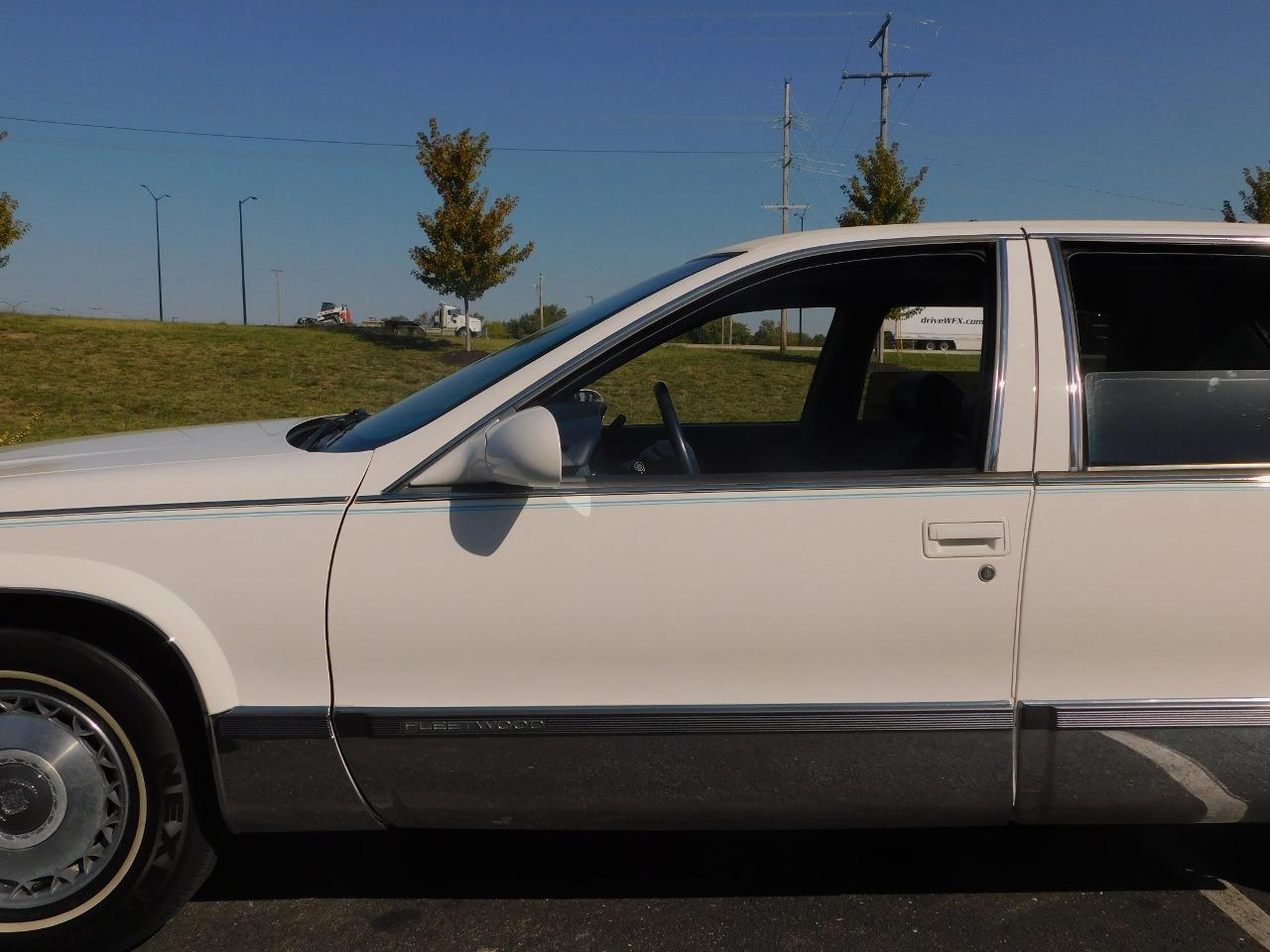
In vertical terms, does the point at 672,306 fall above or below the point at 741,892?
above

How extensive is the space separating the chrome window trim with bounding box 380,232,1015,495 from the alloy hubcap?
36.3 inches

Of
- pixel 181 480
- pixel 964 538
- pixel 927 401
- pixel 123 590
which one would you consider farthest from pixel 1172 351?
pixel 123 590

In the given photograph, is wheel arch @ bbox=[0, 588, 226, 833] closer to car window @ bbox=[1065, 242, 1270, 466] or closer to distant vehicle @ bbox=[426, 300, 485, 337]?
car window @ bbox=[1065, 242, 1270, 466]

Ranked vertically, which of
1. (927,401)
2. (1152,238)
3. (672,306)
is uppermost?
(1152,238)

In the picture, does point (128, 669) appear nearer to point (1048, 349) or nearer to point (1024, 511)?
point (1024, 511)

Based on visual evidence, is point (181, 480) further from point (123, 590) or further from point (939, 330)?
Result: point (939, 330)

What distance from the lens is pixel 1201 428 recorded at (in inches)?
99.0

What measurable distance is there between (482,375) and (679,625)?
0.93m

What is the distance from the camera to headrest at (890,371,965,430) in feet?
9.30

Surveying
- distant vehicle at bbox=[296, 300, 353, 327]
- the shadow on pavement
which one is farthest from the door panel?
distant vehicle at bbox=[296, 300, 353, 327]

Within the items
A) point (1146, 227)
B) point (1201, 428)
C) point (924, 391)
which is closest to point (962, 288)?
point (924, 391)

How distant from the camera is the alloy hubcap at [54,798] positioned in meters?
2.36

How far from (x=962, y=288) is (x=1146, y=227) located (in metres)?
0.65

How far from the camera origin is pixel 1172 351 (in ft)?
10.2
